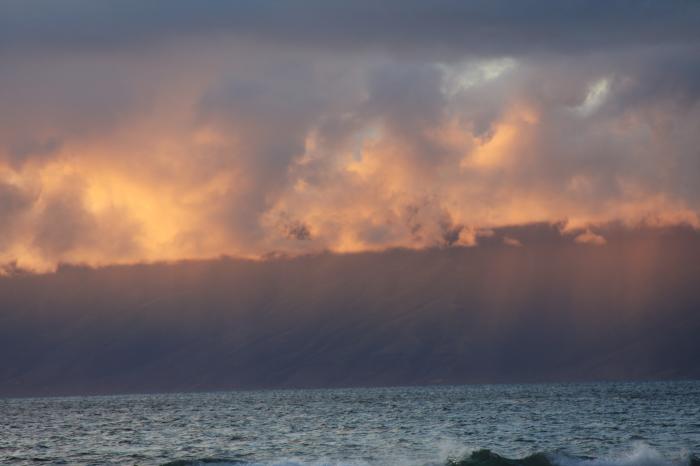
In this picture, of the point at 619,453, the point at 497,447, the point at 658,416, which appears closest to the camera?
the point at 619,453

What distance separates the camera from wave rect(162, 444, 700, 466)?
81250mm

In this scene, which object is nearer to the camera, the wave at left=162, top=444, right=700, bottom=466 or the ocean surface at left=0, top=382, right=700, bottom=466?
the wave at left=162, top=444, right=700, bottom=466

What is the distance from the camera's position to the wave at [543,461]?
81.2 meters

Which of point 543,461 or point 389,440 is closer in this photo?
point 543,461

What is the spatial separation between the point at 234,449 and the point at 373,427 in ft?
109

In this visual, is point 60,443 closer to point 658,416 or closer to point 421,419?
point 421,419

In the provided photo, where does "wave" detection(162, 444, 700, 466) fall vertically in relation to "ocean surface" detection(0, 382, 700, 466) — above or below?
below

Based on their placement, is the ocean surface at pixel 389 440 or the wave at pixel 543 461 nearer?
the wave at pixel 543 461

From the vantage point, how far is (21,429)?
523ft

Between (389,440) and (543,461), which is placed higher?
(389,440)

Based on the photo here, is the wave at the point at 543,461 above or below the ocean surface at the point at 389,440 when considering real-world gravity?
below

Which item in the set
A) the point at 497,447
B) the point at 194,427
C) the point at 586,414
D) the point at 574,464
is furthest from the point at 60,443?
the point at 586,414

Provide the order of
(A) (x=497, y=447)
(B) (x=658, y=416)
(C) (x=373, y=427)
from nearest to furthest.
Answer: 1. (A) (x=497, y=447)
2. (C) (x=373, y=427)
3. (B) (x=658, y=416)

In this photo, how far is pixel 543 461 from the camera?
83000 millimetres
